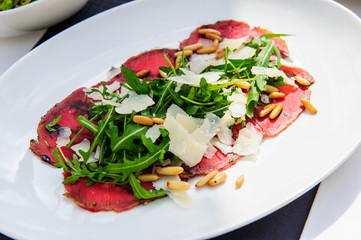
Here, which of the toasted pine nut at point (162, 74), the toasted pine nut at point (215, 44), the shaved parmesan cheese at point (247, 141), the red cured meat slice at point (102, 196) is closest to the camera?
the red cured meat slice at point (102, 196)

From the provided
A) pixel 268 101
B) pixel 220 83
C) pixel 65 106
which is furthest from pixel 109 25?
pixel 268 101

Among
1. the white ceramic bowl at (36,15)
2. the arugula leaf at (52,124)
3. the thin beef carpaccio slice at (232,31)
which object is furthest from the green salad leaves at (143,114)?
the white ceramic bowl at (36,15)

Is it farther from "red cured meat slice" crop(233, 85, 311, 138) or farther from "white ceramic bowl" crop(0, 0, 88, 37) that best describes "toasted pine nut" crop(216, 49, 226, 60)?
"white ceramic bowl" crop(0, 0, 88, 37)

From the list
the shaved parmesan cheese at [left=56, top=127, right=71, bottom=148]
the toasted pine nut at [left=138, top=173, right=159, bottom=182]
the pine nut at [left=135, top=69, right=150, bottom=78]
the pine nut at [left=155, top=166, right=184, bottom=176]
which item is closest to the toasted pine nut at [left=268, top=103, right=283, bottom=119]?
the pine nut at [left=155, top=166, right=184, bottom=176]

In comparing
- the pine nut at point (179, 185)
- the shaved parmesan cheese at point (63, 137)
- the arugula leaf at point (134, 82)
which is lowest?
the shaved parmesan cheese at point (63, 137)

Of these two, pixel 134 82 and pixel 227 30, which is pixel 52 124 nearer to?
pixel 134 82

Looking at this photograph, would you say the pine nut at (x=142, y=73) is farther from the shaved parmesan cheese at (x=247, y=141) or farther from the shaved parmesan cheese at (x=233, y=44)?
the shaved parmesan cheese at (x=247, y=141)

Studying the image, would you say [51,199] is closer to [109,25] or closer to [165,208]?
[165,208]

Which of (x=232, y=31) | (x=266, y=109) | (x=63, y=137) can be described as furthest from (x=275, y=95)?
(x=63, y=137)
